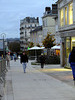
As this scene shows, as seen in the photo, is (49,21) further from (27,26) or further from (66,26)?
(27,26)

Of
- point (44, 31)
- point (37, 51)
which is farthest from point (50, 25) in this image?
point (37, 51)

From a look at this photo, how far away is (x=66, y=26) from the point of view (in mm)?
27156

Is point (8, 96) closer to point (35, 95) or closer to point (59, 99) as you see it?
point (35, 95)

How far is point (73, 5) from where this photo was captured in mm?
24750

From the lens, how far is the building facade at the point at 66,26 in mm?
25438

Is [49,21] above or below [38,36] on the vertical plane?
above

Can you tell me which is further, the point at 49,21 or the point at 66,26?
the point at 49,21

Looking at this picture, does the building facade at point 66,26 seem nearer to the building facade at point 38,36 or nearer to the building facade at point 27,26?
the building facade at point 38,36

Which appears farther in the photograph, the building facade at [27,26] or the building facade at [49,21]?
the building facade at [27,26]

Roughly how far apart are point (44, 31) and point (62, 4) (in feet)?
176

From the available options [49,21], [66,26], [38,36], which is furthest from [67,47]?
[38,36]

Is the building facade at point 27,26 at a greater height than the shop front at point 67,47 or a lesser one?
greater

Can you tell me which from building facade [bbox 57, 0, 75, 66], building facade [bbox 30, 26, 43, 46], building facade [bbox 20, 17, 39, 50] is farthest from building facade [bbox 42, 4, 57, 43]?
building facade [bbox 20, 17, 39, 50]

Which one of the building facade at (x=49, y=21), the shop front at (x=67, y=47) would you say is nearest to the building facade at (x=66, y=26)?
the shop front at (x=67, y=47)
